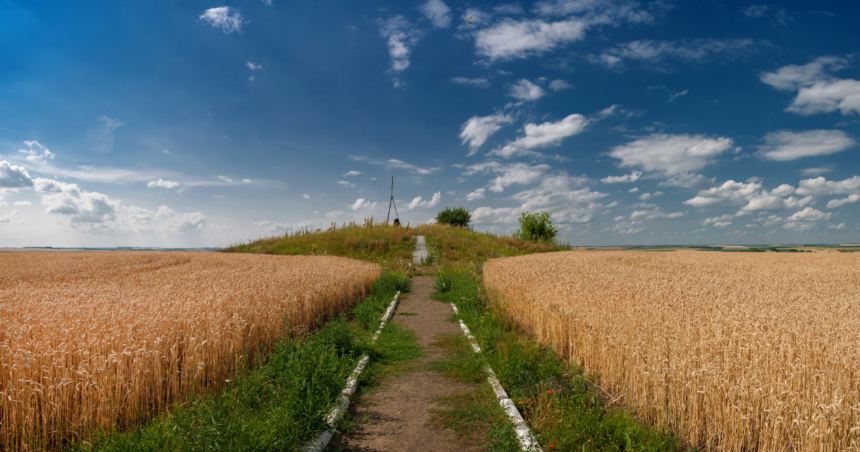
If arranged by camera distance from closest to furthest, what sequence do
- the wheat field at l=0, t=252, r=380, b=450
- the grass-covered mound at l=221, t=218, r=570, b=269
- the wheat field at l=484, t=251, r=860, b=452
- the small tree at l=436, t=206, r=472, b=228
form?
the wheat field at l=484, t=251, r=860, b=452, the wheat field at l=0, t=252, r=380, b=450, the grass-covered mound at l=221, t=218, r=570, b=269, the small tree at l=436, t=206, r=472, b=228

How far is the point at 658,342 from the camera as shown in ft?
16.2

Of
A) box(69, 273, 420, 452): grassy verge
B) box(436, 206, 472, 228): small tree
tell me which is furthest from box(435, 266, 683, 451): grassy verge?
box(436, 206, 472, 228): small tree

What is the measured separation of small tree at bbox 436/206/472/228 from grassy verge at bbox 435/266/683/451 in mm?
43498

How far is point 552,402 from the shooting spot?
16.8 feet

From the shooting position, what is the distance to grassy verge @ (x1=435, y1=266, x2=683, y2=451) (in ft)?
13.9

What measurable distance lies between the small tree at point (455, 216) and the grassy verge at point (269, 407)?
44.3m

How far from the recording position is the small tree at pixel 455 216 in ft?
170

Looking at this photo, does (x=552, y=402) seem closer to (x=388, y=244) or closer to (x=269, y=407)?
(x=269, y=407)

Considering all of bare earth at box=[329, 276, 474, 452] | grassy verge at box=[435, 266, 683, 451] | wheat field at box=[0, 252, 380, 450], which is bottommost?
bare earth at box=[329, 276, 474, 452]

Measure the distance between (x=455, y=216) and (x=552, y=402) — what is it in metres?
47.1

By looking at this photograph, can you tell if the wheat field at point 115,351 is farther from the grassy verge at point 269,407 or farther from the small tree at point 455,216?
the small tree at point 455,216

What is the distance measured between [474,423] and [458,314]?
659cm

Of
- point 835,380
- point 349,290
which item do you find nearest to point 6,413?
point 835,380

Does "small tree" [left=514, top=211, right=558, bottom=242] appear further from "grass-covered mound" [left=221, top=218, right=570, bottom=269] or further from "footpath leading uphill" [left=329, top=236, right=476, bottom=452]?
"footpath leading uphill" [left=329, top=236, right=476, bottom=452]
